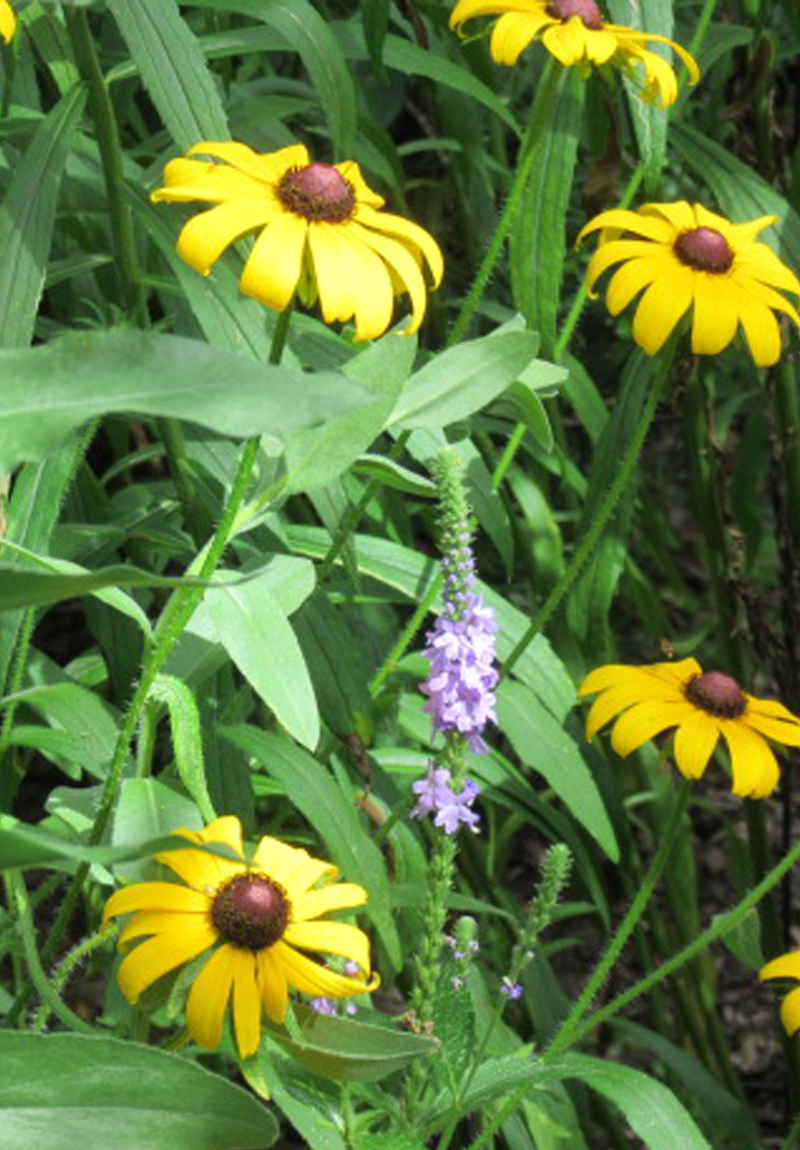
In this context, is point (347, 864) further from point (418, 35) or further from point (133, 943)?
point (418, 35)

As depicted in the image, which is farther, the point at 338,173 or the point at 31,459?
the point at 338,173

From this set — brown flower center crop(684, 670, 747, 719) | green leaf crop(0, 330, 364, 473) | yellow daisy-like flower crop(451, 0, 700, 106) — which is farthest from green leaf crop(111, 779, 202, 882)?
yellow daisy-like flower crop(451, 0, 700, 106)

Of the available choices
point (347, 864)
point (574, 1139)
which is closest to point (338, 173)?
point (347, 864)

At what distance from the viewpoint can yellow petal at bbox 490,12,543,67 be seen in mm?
1310

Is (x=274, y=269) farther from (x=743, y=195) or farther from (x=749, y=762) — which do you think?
(x=743, y=195)

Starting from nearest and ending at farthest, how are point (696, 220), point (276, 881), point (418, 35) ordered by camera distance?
point (276, 881)
point (696, 220)
point (418, 35)

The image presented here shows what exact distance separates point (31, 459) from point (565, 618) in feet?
3.54

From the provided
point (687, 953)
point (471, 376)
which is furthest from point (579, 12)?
point (687, 953)

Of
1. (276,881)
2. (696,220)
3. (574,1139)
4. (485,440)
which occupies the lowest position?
(574,1139)

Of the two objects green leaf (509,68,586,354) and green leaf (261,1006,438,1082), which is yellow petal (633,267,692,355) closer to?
green leaf (509,68,586,354)

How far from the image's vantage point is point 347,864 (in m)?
1.22

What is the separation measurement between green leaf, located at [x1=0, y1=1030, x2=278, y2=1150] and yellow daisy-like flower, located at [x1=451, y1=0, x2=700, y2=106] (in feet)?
2.21

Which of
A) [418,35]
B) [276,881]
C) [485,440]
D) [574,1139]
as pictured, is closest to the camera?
[276,881]

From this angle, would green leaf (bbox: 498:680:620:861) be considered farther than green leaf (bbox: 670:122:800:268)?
No
